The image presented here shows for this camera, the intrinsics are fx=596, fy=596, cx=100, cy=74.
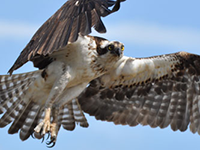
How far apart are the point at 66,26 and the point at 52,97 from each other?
2.03m

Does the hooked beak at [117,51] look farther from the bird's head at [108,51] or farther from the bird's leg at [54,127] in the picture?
the bird's leg at [54,127]

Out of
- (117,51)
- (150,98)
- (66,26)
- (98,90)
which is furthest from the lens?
(150,98)

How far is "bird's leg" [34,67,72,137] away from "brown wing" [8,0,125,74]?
4.01ft

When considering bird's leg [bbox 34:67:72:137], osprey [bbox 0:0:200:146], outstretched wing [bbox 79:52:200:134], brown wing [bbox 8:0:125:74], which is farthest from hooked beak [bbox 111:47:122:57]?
outstretched wing [bbox 79:52:200:134]

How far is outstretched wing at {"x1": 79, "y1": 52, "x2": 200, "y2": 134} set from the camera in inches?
528

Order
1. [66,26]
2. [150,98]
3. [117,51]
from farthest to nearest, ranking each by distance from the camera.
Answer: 1. [150,98]
2. [117,51]
3. [66,26]

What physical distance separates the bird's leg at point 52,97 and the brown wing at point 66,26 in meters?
1.22

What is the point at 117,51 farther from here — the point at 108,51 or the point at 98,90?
the point at 98,90

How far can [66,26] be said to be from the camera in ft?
35.2

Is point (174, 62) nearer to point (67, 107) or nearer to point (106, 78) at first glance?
point (106, 78)

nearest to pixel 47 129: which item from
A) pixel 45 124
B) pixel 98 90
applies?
pixel 45 124

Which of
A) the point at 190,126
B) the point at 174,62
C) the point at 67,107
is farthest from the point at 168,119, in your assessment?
the point at 67,107

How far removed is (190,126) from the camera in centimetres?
1354

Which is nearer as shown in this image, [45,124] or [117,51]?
[117,51]
